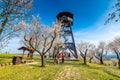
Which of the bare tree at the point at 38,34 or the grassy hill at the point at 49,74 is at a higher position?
the bare tree at the point at 38,34

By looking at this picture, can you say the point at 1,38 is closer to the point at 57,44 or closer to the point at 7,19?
the point at 7,19

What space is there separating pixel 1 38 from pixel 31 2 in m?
3.42

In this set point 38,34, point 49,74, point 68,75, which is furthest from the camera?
point 38,34

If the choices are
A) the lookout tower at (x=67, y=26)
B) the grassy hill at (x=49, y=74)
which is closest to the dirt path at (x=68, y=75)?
the grassy hill at (x=49, y=74)

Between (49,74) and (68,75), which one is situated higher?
(49,74)

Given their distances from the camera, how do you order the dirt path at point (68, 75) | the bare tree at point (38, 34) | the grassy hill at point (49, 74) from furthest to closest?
the bare tree at point (38, 34) < the dirt path at point (68, 75) < the grassy hill at point (49, 74)

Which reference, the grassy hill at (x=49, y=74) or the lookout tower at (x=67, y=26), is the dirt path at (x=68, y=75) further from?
the lookout tower at (x=67, y=26)

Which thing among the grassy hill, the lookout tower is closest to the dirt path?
the grassy hill

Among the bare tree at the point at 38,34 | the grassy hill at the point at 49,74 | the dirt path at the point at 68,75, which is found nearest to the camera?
the grassy hill at the point at 49,74

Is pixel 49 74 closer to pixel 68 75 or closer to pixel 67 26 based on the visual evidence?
pixel 68 75

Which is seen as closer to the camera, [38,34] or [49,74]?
[49,74]

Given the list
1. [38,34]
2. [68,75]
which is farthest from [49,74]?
[38,34]

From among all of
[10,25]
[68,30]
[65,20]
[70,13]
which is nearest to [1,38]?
[10,25]

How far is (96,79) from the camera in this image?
13.7 meters
